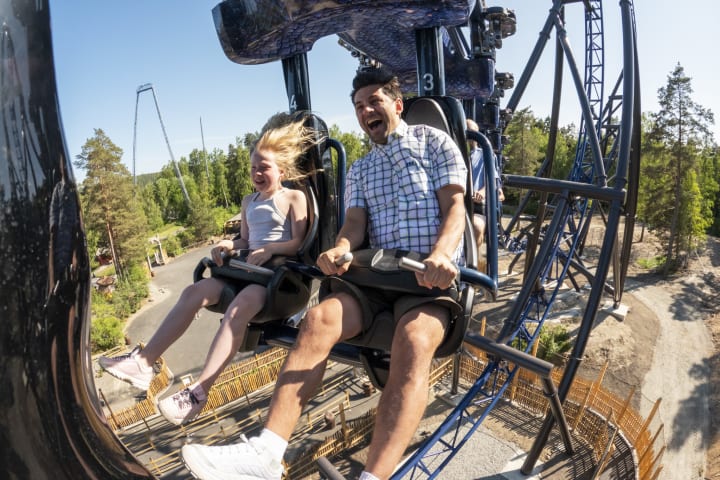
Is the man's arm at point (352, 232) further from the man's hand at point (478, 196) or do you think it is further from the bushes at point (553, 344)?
the bushes at point (553, 344)

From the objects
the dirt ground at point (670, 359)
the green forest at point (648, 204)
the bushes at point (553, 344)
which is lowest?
the dirt ground at point (670, 359)

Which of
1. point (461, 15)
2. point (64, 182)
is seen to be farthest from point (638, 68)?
point (64, 182)

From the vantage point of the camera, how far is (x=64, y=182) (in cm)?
70

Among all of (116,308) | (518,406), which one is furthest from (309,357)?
(116,308)

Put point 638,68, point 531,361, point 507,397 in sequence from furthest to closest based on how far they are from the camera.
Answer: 1. point 507,397
2. point 638,68
3. point 531,361

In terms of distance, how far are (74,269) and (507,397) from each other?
30.1ft

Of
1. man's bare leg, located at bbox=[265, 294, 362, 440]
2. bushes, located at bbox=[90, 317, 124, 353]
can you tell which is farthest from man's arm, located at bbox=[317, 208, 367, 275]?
bushes, located at bbox=[90, 317, 124, 353]

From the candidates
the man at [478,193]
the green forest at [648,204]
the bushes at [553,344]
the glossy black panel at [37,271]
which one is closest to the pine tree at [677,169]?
the green forest at [648,204]

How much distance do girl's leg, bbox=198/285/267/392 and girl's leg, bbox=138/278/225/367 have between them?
186 millimetres

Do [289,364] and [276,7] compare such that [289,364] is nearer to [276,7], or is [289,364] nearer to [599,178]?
[276,7]

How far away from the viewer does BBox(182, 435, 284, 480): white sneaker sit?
136 centimetres

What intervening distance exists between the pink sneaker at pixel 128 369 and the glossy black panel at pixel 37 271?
1.34 meters

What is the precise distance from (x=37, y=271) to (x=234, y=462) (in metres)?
0.98

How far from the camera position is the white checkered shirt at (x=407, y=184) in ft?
6.45
